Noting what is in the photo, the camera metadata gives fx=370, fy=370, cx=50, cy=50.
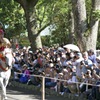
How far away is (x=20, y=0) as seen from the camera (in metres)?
21.2

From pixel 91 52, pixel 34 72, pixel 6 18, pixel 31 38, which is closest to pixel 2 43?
pixel 91 52

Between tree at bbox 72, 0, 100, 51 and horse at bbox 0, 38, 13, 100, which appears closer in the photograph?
horse at bbox 0, 38, 13, 100

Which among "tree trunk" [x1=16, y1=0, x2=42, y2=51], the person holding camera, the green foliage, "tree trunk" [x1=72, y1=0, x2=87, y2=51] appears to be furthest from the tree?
"tree trunk" [x1=16, y1=0, x2=42, y2=51]

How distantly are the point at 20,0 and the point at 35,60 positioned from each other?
252 inches

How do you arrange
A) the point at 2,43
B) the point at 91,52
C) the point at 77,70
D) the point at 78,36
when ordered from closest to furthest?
the point at 2,43, the point at 77,70, the point at 91,52, the point at 78,36

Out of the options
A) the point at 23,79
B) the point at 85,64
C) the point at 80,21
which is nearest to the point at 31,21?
the point at 80,21

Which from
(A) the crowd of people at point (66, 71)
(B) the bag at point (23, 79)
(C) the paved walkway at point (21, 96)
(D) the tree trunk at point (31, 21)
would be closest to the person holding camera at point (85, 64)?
(A) the crowd of people at point (66, 71)

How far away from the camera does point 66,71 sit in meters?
12.4

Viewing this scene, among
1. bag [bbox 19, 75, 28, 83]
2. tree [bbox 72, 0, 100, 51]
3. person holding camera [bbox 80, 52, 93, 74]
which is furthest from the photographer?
tree [bbox 72, 0, 100, 51]

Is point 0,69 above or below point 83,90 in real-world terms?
above

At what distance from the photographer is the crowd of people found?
36.7 ft

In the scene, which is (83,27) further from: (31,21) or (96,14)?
(31,21)

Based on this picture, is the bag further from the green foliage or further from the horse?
the horse

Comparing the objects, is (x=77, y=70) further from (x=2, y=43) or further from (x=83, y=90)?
(x=2, y=43)
